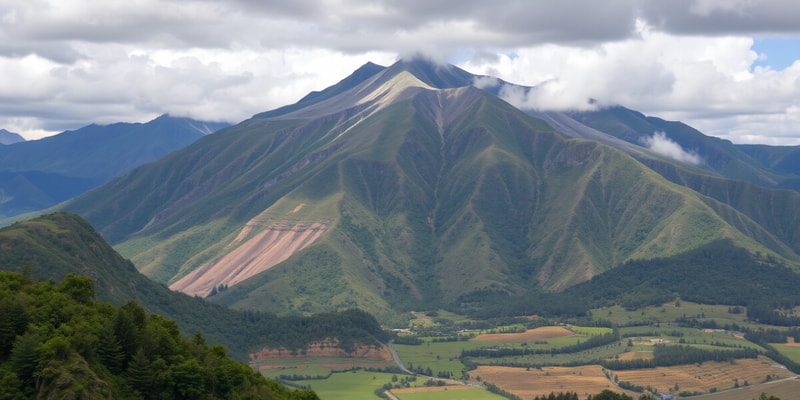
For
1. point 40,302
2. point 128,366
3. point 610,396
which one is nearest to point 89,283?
point 40,302

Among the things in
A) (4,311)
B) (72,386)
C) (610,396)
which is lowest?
(610,396)

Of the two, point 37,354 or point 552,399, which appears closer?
point 37,354

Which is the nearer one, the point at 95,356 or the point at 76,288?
the point at 95,356

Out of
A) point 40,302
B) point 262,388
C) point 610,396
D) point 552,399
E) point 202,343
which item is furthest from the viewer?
point 610,396

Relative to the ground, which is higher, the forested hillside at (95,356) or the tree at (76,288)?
the tree at (76,288)

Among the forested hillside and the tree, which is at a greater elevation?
the tree

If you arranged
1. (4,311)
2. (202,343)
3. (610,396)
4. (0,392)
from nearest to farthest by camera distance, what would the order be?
(0,392), (4,311), (202,343), (610,396)

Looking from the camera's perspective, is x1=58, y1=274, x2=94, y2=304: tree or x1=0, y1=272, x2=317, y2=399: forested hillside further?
x1=58, y1=274, x2=94, y2=304: tree

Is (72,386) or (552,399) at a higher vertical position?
(72,386)

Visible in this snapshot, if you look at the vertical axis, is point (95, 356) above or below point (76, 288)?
below

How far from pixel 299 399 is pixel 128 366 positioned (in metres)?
32.0

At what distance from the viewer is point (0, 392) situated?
109438mm

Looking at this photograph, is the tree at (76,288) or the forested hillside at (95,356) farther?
the tree at (76,288)

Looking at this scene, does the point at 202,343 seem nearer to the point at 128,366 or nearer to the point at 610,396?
the point at 128,366
